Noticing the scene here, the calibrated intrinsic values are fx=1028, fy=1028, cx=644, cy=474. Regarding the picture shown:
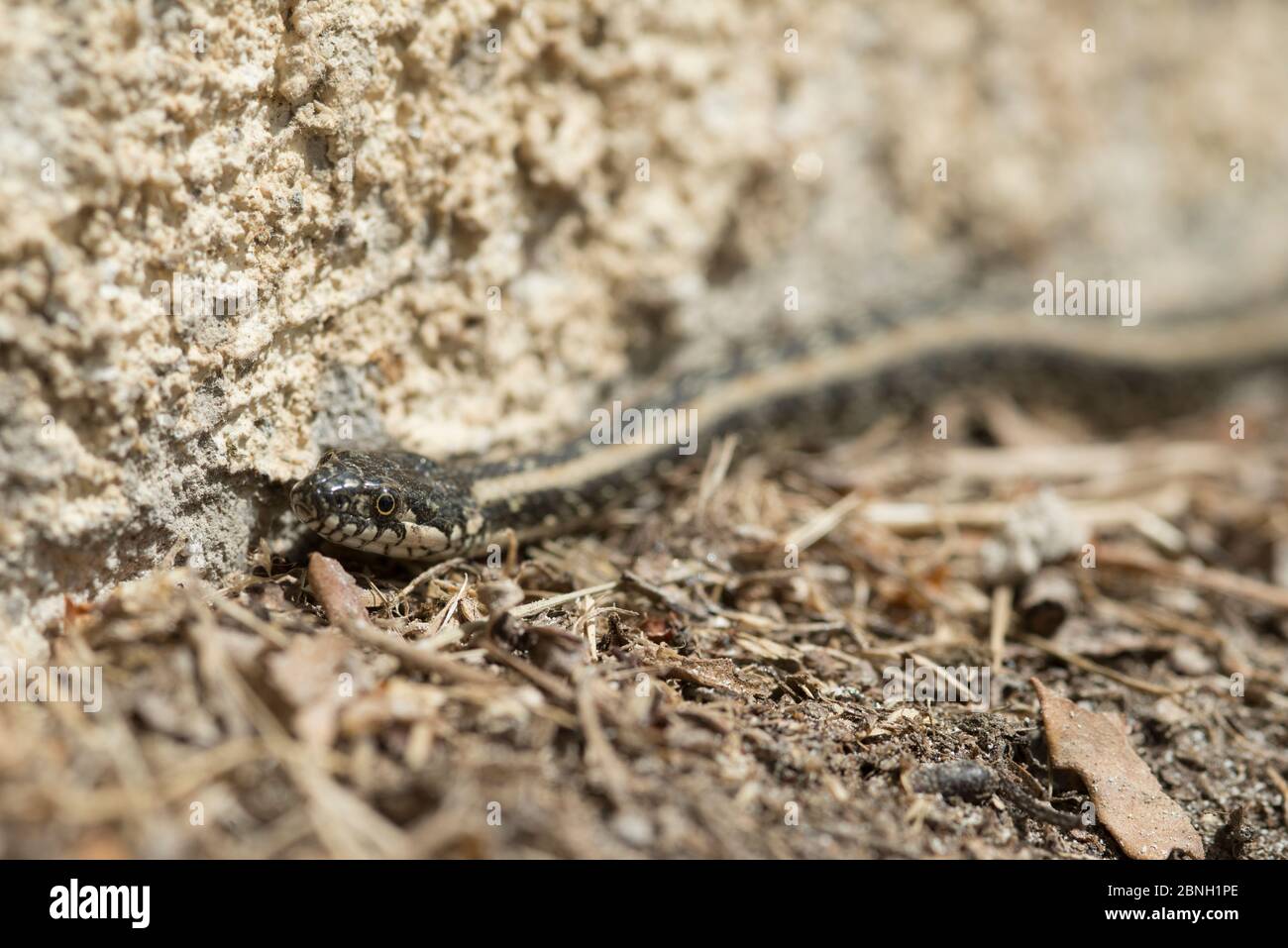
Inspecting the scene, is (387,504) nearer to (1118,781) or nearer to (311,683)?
(311,683)

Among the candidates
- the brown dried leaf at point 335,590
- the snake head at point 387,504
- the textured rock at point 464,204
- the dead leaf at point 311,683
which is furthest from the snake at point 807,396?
the dead leaf at point 311,683

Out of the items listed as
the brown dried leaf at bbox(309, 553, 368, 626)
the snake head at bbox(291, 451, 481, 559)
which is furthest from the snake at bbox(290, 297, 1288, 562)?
the brown dried leaf at bbox(309, 553, 368, 626)

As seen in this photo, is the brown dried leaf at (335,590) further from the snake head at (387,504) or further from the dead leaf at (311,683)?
the dead leaf at (311,683)

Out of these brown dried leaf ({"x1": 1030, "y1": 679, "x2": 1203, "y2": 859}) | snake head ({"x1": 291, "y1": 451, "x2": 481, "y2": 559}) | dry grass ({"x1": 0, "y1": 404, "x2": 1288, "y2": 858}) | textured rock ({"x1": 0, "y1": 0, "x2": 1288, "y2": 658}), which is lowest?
brown dried leaf ({"x1": 1030, "y1": 679, "x2": 1203, "y2": 859})

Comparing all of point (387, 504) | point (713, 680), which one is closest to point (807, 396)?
point (713, 680)

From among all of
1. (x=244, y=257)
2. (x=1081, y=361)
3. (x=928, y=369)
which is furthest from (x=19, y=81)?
(x=1081, y=361)

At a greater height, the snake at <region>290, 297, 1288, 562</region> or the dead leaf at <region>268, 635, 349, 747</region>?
the snake at <region>290, 297, 1288, 562</region>

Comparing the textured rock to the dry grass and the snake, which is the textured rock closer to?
the snake
